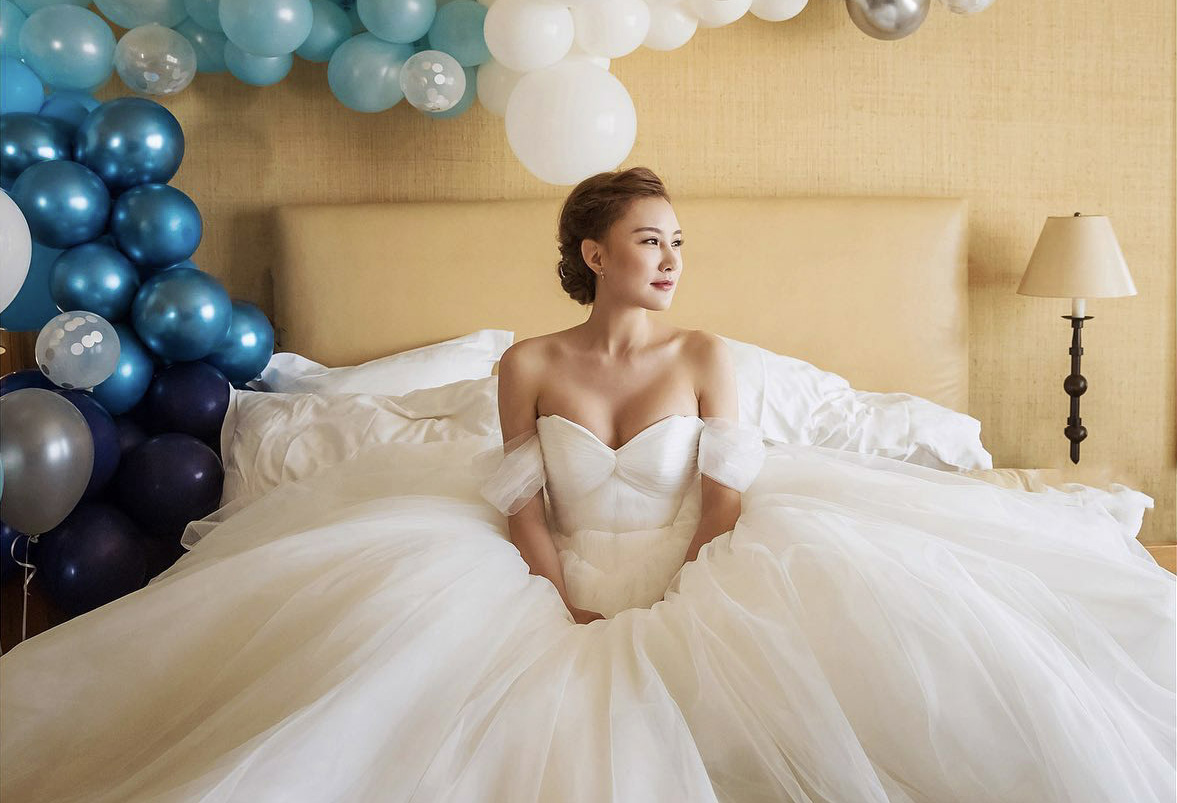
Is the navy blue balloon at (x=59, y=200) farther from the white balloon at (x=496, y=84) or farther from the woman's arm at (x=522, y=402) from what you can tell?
the woman's arm at (x=522, y=402)

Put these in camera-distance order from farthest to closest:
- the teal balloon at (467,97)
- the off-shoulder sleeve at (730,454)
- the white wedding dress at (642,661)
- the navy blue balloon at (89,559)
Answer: the teal balloon at (467,97) → the navy blue balloon at (89,559) → the off-shoulder sleeve at (730,454) → the white wedding dress at (642,661)

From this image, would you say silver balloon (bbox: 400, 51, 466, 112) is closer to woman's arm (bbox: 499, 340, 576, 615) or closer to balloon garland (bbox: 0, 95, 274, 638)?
balloon garland (bbox: 0, 95, 274, 638)

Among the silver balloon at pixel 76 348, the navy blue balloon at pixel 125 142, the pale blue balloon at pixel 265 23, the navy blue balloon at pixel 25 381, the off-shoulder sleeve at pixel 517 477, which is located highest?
the pale blue balloon at pixel 265 23

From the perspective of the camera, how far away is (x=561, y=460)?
74.8 inches

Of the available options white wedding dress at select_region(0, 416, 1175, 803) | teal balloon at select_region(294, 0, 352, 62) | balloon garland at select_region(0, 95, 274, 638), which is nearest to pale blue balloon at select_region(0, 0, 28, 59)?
balloon garland at select_region(0, 95, 274, 638)

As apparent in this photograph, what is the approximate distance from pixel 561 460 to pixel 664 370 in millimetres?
281

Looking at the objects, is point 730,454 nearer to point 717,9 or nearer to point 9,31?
point 717,9

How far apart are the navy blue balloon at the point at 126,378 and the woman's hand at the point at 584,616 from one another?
54.9 inches

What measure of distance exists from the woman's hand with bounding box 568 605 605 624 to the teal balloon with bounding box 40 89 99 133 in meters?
1.91

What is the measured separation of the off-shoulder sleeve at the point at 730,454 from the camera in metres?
1.85

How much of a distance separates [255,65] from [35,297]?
2.86 feet

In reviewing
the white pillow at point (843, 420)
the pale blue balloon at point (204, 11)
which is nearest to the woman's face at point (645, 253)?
the white pillow at point (843, 420)

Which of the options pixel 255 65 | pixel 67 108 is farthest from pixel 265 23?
pixel 67 108

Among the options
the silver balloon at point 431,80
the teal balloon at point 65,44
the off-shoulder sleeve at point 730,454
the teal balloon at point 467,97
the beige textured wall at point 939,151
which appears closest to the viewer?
the off-shoulder sleeve at point 730,454
